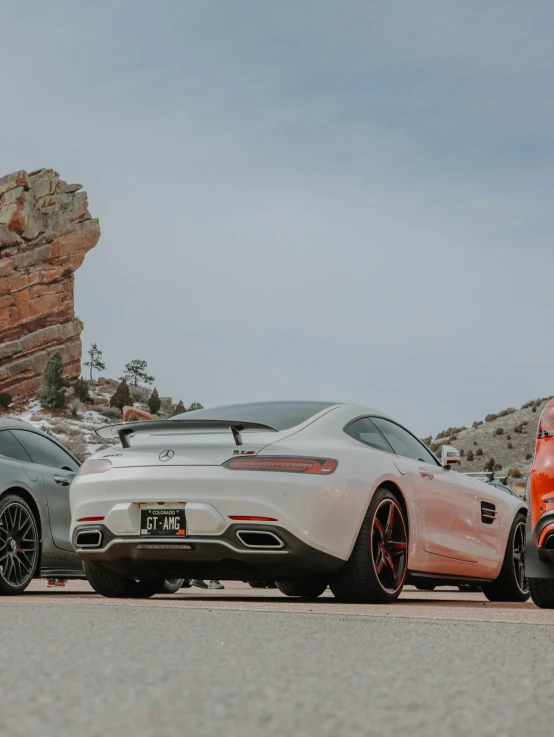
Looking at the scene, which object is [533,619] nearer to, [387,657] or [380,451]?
[380,451]

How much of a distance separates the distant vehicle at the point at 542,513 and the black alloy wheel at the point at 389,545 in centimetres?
91

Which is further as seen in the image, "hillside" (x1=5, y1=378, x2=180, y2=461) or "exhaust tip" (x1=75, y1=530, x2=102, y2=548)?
"hillside" (x1=5, y1=378, x2=180, y2=461)

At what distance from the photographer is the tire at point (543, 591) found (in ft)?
24.1

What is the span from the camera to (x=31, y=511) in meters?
9.21

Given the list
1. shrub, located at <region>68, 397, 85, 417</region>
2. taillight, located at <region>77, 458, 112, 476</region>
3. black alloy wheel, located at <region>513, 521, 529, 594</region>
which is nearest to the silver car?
taillight, located at <region>77, 458, 112, 476</region>

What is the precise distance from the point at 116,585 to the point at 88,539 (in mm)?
643

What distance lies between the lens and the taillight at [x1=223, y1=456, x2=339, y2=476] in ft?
23.3

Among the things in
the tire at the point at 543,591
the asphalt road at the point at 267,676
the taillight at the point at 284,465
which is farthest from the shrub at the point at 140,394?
the asphalt road at the point at 267,676

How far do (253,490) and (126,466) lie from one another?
1.00 m

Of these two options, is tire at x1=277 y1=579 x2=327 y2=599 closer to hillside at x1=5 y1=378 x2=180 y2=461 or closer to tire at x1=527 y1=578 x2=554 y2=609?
tire at x1=527 y1=578 x2=554 y2=609

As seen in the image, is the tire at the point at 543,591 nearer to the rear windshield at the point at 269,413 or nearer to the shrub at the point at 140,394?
the rear windshield at the point at 269,413

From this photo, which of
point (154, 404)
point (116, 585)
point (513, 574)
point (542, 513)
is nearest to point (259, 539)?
point (116, 585)

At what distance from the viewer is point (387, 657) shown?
12.9 ft

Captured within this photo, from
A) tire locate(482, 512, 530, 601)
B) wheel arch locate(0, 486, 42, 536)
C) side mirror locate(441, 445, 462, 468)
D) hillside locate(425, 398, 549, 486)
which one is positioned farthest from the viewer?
→ hillside locate(425, 398, 549, 486)
